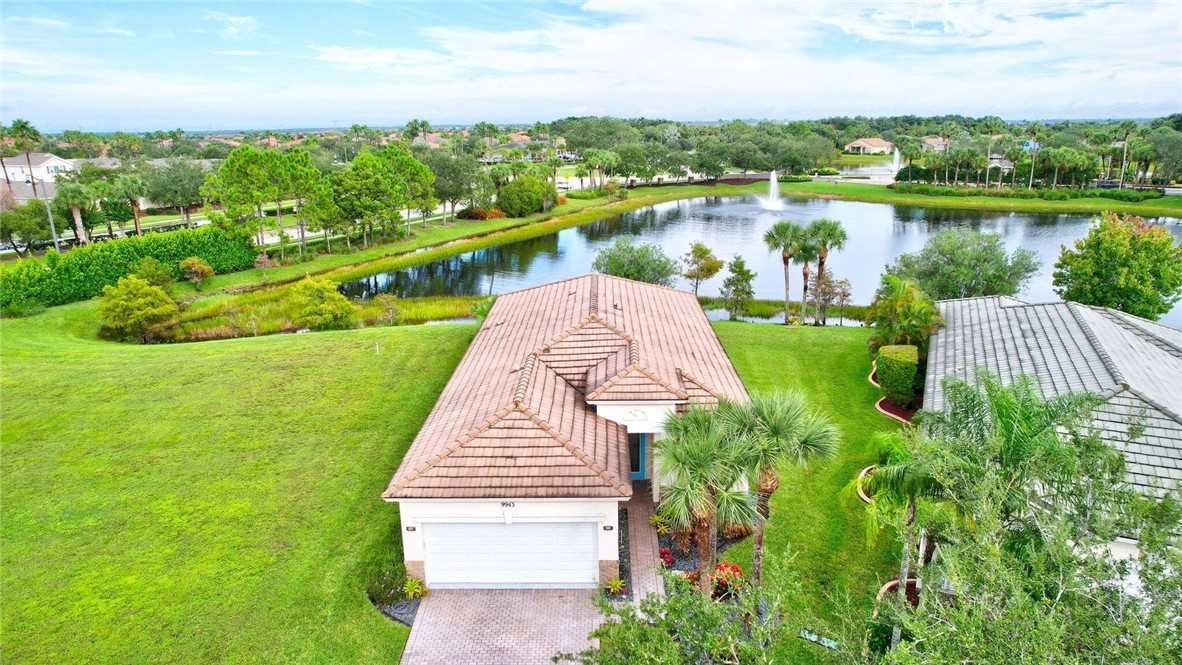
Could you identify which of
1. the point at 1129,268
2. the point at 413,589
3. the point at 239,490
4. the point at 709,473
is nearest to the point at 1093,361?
the point at 709,473

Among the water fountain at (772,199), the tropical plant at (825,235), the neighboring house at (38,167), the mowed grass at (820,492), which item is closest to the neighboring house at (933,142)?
the water fountain at (772,199)

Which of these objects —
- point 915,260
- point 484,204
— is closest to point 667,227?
point 484,204

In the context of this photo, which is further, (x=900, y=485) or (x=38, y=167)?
(x=38, y=167)

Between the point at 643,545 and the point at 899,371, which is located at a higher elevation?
the point at 899,371

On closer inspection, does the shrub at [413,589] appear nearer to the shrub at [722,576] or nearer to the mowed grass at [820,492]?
the shrub at [722,576]

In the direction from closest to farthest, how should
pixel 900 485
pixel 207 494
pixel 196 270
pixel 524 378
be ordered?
pixel 900 485, pixel 524 378, pixel 207 494, pixel 196 270

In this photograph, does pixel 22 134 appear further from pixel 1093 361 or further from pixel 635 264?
pixel 1093 361

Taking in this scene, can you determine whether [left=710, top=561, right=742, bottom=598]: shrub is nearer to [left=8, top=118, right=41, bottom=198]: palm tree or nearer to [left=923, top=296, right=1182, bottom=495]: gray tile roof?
[left=923, top=296, right=1182, bottom=495]: gray tile roof
